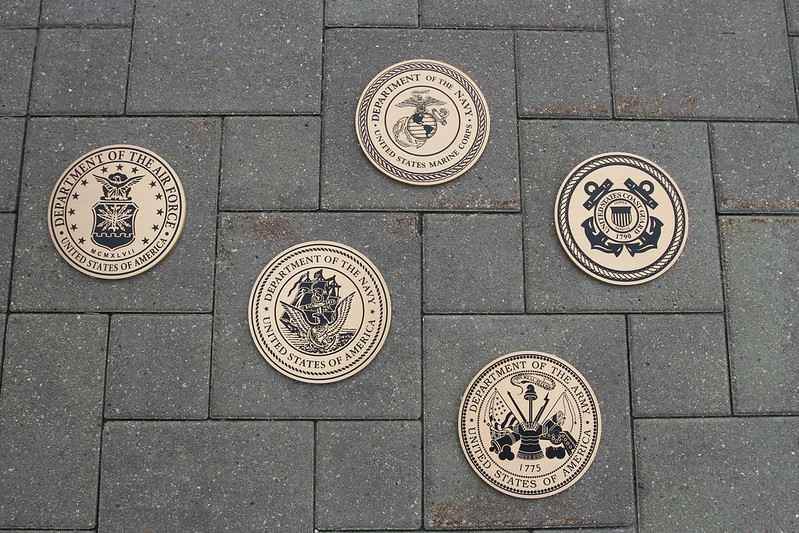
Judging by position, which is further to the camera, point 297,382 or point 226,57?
point 226,57

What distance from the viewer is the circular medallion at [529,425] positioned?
7.70 feet

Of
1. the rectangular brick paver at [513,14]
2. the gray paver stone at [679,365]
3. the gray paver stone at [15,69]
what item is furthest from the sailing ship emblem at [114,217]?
the gray paver stone at [679,365]

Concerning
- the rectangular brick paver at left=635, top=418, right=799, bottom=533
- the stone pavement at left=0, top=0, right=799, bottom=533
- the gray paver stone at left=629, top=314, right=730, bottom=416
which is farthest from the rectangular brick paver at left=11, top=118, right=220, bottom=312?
the rectangular brick paver at left=635, top=418, right=799, bottom=533

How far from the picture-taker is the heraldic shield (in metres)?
2.46

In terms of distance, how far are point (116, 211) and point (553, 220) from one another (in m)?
1.58

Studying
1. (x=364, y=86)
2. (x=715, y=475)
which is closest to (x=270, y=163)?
(x=364, y=86)

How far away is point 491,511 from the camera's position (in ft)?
7.72

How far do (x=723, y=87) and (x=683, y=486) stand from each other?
4.89ft

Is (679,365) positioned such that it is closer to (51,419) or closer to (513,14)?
(513,14)

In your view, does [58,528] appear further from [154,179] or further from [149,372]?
[154,179]

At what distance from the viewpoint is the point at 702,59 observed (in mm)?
2652

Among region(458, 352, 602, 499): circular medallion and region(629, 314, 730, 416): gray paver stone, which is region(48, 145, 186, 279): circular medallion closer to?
region(458, 352, 602, 499): circular medallion

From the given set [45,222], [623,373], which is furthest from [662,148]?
[45,222]

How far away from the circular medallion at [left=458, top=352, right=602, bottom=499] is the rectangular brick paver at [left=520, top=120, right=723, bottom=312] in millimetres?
239
